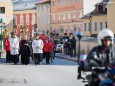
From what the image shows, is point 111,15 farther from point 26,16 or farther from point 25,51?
point 26,16

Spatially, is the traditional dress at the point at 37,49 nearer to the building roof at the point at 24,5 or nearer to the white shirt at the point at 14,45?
the white shirt at the point at 14,45

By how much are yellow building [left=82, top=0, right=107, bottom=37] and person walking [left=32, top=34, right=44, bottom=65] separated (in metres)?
46.7

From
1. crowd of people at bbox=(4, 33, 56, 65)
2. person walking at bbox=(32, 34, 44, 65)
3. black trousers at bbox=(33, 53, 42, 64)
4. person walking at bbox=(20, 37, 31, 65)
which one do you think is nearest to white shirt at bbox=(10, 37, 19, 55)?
crowd of people at bbox=(4, 33, 56, 65)

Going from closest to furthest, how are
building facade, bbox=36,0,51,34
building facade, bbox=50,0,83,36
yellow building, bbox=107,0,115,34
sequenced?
1. yellow building, bbox=107,0,115,34
2. building facade, bbox=50,0,83,36
3. building facade, bbox=36,0,51,34

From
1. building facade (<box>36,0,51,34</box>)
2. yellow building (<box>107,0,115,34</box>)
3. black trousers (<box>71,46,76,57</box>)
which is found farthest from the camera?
building facade (<box>36,0,51,34</box>)

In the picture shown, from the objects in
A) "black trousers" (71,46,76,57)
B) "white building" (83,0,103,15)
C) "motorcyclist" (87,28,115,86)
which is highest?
"white building" (83,0,103,15)

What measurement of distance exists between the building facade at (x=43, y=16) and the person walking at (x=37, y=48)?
259ft

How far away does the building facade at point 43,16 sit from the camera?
359 ft

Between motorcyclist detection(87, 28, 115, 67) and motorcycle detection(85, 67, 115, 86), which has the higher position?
motorcyclist detection(87, 28, 115, 67)

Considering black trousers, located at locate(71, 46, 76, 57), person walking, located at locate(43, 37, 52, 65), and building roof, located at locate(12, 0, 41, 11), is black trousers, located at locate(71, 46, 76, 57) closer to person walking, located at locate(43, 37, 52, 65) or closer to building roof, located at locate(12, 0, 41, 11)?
person walking, located at locate(43, 37, 52, 65)

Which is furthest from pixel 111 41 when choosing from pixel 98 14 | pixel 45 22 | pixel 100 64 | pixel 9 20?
pixel 45 22

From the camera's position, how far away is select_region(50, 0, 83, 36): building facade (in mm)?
Result: 92438

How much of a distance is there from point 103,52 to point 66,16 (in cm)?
8884

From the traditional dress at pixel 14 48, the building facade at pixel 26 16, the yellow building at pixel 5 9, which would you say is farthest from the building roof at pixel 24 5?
the traditional dress at pixel 14 48
